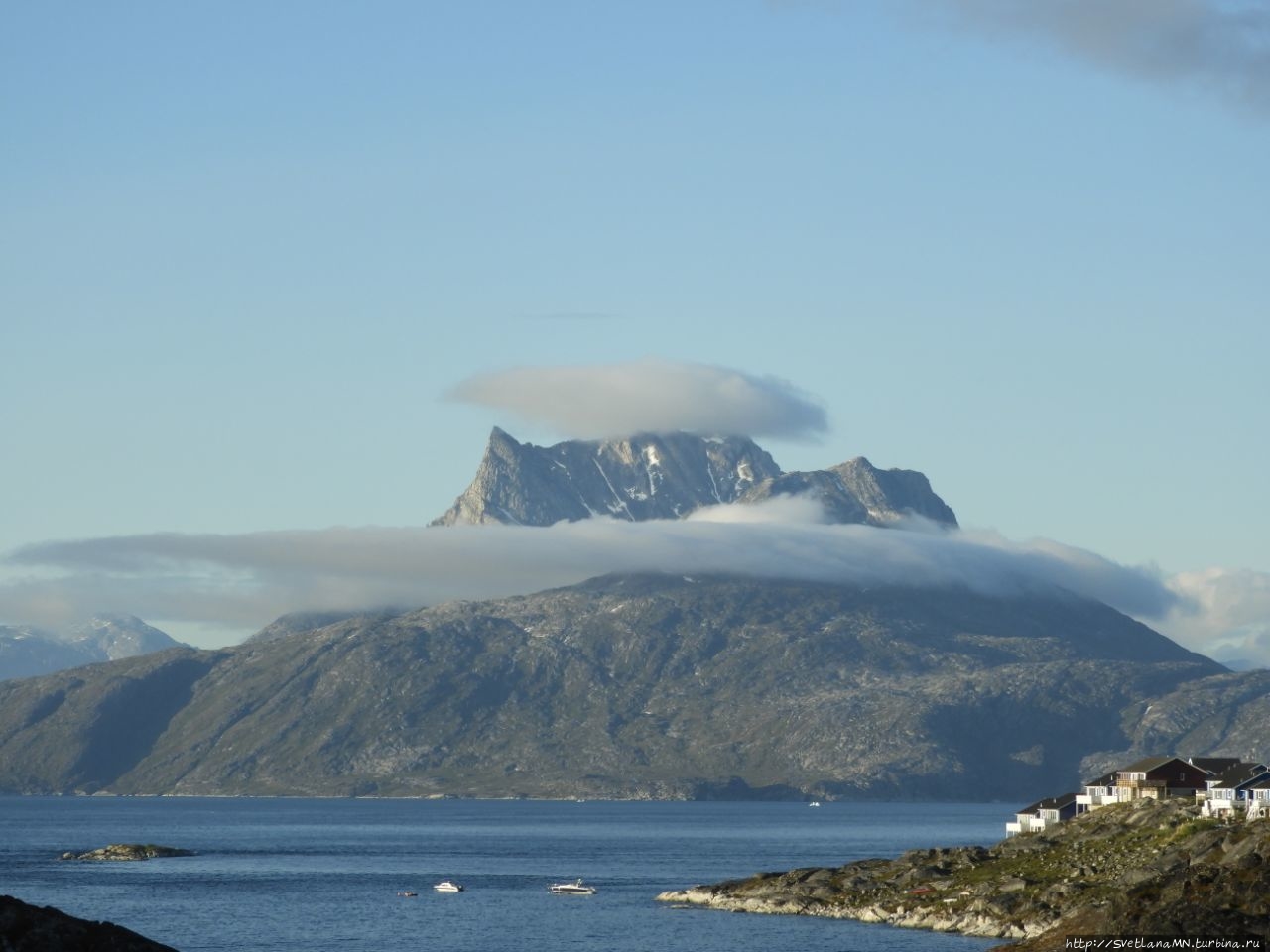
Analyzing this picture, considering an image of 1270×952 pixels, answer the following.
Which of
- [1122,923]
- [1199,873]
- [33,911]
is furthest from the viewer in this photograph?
[1199,873]

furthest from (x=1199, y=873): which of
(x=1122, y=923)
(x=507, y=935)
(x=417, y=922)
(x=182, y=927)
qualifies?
(x=182, y=927)

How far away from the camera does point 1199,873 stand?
133m

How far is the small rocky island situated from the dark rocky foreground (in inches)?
2388

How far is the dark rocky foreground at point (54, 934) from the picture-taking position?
9444 centimetres

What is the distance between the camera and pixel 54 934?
95125 mm

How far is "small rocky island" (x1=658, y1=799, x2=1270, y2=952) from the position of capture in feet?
403

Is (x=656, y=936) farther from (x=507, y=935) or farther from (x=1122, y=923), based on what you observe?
(x=1122, y=923)

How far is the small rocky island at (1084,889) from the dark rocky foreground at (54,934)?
60.7m

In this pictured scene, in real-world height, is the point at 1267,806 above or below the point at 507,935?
above

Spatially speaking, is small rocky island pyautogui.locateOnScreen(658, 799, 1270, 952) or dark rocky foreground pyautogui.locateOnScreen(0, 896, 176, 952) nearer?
dark rocky foreground pyautogui.locateOnScreen(0, 896, 176, 952)

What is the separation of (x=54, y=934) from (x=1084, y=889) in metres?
93.7

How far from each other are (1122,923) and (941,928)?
1826 inches

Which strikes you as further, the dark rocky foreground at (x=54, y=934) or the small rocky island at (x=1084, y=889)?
the small rocky island at (x=1084, y=889)

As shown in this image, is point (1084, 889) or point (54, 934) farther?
point (1084, 889)
